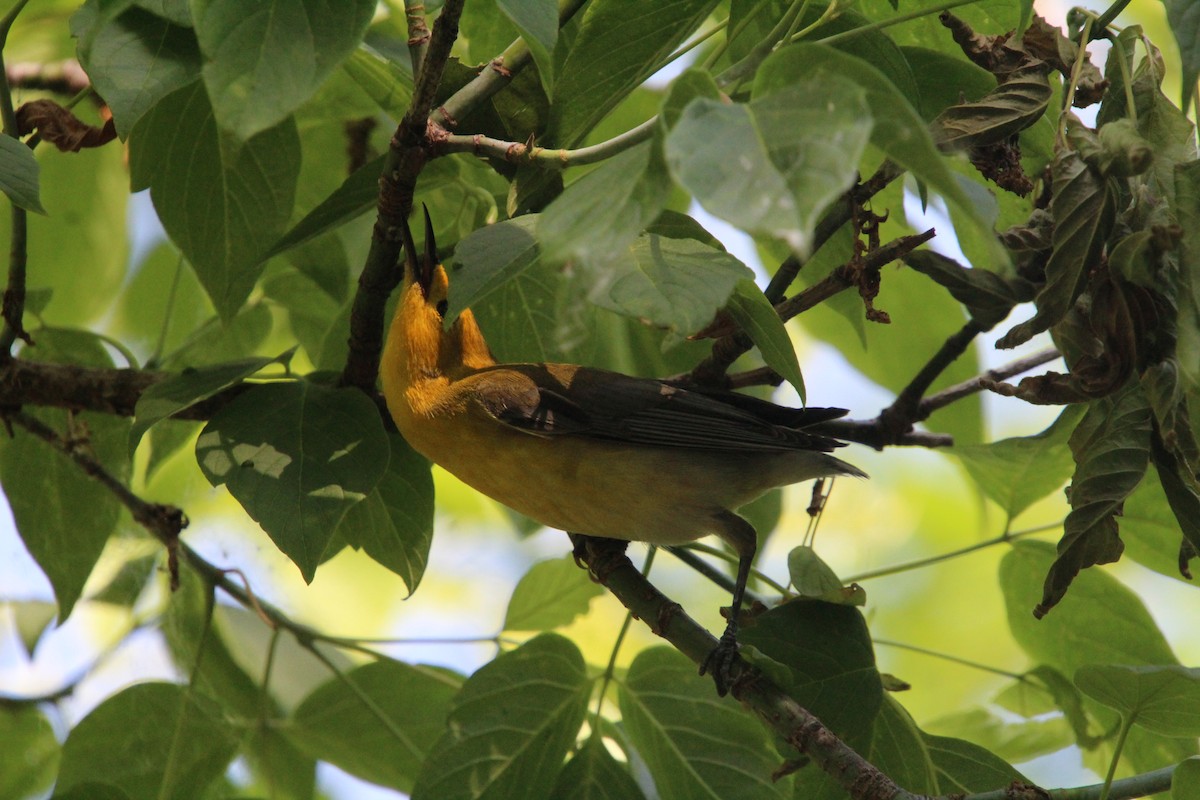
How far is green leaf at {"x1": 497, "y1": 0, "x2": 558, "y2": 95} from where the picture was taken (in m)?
1.55

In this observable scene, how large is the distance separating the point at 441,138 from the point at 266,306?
1493 millimetres

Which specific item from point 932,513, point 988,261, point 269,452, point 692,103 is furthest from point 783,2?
point 932,513

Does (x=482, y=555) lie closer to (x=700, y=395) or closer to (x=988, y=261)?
(x=700, y=395)

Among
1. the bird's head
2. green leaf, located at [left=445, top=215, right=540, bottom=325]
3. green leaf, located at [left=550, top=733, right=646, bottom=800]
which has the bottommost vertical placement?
green leaf, located at [left=550, top=733, right=646, bottom=800]

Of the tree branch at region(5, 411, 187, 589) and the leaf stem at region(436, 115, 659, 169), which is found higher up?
the leaf stem at region(436, 115, 659, 169)

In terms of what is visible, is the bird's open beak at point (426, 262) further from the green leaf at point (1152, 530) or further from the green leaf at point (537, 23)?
the green leaf at point (1152, 530)

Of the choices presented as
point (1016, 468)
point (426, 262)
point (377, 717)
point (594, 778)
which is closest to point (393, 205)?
point (426, 262)

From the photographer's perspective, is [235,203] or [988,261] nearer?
[235,203]

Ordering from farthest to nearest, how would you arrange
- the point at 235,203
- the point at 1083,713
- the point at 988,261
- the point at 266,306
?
the point at 266,306 < the point at 1083,713 < the point at 988,261 < the point at 235,203

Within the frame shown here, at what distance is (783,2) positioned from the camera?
2361mm

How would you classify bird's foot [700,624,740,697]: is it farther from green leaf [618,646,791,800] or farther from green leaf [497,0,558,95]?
green leaf [497,0,558,95]

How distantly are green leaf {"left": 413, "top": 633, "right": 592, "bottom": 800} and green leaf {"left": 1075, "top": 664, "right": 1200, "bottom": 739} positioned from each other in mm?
1074

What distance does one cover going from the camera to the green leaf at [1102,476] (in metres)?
1.91

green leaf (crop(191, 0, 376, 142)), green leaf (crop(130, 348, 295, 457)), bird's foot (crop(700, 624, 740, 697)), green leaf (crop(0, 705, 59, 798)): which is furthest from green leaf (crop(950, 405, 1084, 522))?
green leaf (crop(0, 705, 59, 798))
